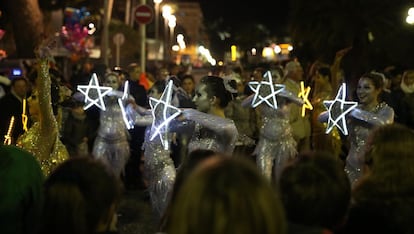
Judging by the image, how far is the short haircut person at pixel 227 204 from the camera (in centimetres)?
227

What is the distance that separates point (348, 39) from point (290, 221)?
98.5ft

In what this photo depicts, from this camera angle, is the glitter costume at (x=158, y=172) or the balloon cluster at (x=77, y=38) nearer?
the glitter costume at (x=158, y=172)

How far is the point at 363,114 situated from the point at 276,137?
90.2 inches

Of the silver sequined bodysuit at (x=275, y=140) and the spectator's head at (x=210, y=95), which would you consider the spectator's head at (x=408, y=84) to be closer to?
the silver sequined bodysuit at (x=275, y=140)

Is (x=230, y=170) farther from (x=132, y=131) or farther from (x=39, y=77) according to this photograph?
(x=132, y=131)

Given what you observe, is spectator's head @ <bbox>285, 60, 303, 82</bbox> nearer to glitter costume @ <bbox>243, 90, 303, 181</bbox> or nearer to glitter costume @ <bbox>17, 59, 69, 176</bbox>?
glitter costume @ <bbox>243, 90, 303, 181</bbox>

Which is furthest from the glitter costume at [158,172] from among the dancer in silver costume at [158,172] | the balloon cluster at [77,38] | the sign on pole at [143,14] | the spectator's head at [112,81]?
the balloon cluster at [77,38]

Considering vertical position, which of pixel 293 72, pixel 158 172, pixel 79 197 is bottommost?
pixel 158 172

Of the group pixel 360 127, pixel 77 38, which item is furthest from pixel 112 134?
pixel 77 38

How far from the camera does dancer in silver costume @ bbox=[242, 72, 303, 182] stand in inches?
354

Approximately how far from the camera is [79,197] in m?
2.75

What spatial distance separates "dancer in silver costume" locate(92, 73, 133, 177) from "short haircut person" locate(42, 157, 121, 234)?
623 cm

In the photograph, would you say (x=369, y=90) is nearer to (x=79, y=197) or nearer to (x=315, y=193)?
(x=315, y=193)

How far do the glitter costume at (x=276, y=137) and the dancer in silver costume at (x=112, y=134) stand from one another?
1692 mm
